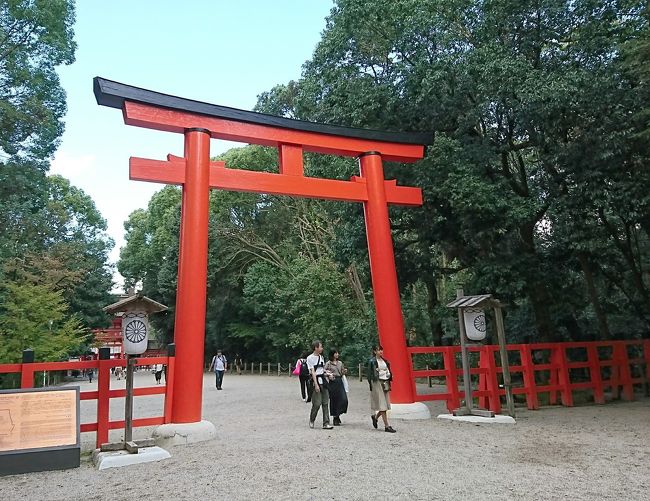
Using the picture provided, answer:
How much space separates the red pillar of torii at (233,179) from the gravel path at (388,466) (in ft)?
4.16

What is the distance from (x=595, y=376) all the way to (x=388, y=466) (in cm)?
801

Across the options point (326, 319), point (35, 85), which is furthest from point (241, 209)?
point (35, 85)

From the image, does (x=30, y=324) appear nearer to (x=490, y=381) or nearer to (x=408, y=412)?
(x=408, y=412)

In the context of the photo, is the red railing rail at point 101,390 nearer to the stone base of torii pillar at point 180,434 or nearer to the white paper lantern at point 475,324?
the stone base of torii pillar at point 180,434

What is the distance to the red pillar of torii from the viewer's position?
24.4 ft

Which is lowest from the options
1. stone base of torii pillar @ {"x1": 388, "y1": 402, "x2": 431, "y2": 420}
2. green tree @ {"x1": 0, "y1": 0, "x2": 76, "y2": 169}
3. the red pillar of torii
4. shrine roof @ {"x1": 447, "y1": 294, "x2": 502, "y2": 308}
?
stone base of torii pillar @ {"x1": 388, "y1": 402, "x2": 431, "y2": 420}

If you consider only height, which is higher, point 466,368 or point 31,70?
point 31,70

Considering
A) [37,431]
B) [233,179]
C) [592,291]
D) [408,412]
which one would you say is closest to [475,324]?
[408,412]

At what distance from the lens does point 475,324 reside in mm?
8805

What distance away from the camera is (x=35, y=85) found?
15852 millimetres

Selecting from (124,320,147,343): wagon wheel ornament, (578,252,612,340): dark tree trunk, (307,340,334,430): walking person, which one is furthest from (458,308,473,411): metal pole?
(124,320,147,343): wagon wheel ornament

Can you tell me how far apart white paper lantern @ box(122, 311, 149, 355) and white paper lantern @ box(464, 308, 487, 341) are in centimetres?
555

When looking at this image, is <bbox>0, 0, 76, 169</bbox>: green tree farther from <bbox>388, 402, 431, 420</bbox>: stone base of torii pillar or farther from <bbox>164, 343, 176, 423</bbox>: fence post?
<bbox>388, 402, 431, 420</bbox>: stone base of torii pillar

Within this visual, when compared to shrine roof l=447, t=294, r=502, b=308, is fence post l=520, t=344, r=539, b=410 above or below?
below
